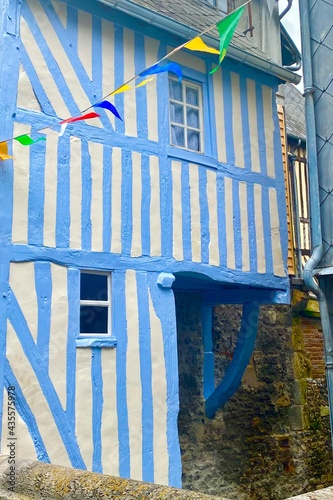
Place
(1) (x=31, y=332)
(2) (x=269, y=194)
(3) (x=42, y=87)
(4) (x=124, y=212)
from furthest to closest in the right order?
(2) (x=269, y=194) < (4) (x=124, y=212) < (3) (x=42, y=87) < (1) (x=31, y=332)

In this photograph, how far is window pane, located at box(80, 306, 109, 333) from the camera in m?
5.98

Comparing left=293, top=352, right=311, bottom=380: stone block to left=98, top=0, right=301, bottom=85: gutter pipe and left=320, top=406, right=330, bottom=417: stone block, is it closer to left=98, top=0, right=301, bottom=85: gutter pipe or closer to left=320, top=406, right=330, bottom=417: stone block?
left=320, top=406, right=330, bottom=417: stone block

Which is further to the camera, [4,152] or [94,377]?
[94,377]

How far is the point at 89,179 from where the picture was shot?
18.5 ft

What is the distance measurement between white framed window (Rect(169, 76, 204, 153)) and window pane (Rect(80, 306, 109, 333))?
6.03ft

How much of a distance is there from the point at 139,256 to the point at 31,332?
1.28m

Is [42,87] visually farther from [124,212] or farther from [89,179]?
[124,212]

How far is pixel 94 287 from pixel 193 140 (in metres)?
1.89

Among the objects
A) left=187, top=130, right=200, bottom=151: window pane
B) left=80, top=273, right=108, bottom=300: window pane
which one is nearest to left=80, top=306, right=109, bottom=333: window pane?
left=80, top=273, right=108, bottom=300: window pane

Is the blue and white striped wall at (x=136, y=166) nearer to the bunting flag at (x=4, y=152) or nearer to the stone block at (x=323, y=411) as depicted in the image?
the bunting flag at (x=4, y=152)

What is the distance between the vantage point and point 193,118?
668cm

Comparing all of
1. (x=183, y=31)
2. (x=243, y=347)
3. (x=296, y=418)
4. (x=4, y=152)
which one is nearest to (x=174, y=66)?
(x=4, y=152)

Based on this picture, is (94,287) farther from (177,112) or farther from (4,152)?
(177,112)

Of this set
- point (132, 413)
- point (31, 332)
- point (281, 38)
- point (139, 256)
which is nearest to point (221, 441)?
point (132, 413)
